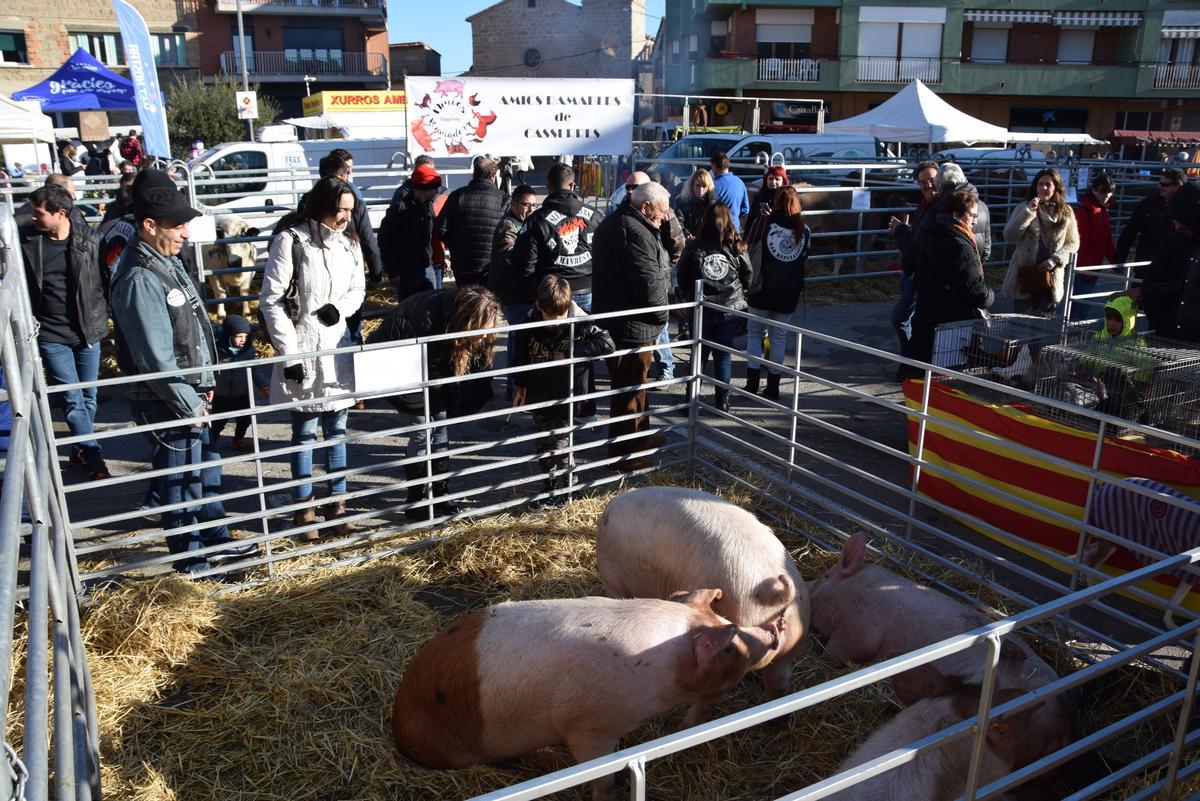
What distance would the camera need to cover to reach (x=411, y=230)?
8.38 meters

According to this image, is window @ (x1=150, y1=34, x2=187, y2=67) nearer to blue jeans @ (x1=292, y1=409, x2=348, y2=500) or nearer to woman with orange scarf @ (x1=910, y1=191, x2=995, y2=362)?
blue jeans @ (x1=292, y1=409, x2=348, y2=500)

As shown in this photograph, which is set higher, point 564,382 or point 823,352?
point 564,382

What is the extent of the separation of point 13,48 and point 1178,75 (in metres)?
50.9

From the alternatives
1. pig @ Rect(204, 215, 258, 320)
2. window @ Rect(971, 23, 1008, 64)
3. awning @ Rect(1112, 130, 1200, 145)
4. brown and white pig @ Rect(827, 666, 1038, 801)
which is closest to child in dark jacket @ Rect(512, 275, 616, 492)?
brown and white pig @ Rect(827, 666, 1038, 801)

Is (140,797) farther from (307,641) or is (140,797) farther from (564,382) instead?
(564,382)

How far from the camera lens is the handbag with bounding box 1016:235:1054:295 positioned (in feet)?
26.9

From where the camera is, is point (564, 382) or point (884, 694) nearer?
point (884, 694)

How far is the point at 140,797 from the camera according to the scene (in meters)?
3.22

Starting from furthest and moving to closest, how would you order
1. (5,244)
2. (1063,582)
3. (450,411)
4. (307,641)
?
(450,411), (1063,582), (307,641), (5,244)

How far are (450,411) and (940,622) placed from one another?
2.95 m

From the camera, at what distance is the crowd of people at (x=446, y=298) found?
15.2 ft

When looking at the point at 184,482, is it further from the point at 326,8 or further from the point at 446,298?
the point at 326,8

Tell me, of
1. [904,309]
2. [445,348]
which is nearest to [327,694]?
[445,348]

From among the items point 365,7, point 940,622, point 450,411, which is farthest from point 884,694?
point 365,7
